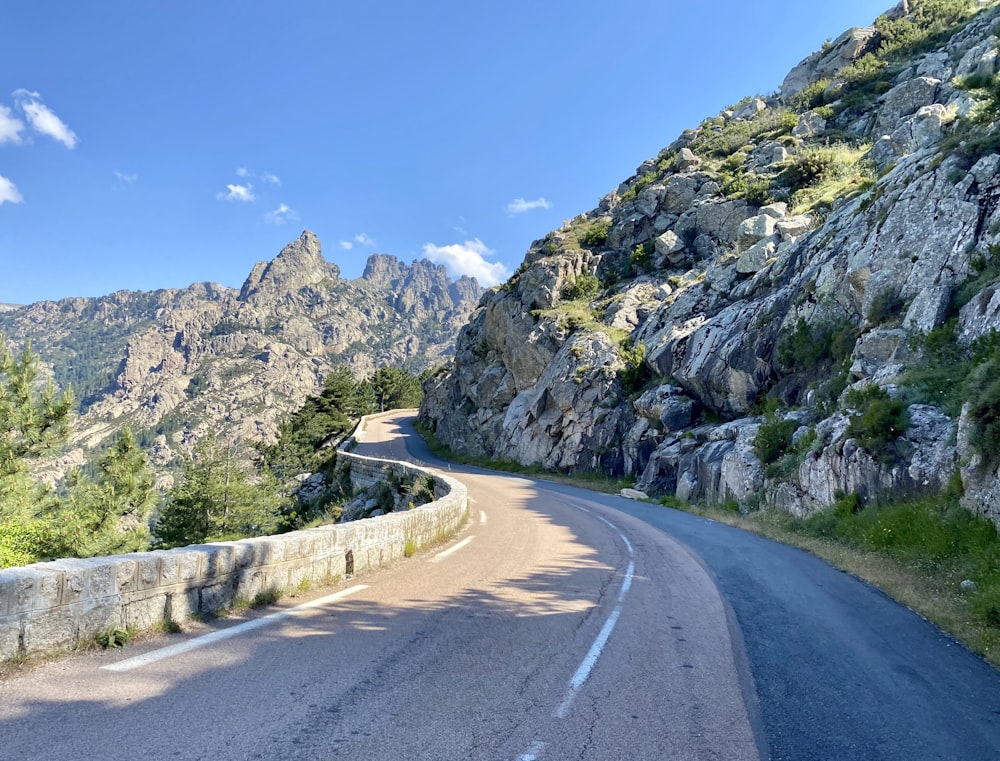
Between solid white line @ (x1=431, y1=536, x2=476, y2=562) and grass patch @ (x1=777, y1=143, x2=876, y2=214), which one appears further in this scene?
grass patch @ (x1=777, y1=143, x2=876, y2=214)

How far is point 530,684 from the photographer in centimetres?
455

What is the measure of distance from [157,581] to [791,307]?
2429cm

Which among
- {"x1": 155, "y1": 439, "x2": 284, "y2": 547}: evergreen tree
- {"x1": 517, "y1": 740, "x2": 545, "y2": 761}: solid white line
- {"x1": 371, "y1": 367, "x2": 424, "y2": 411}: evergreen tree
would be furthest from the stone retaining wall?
{"x1": 371, "y1": 367, "x2": 424, "y2": 411}: evergreen tree

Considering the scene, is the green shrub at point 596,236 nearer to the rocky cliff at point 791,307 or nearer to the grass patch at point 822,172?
the rocky cliff at point 791,307

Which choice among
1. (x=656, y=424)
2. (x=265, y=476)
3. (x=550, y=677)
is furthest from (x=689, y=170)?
(x=550, y=677)

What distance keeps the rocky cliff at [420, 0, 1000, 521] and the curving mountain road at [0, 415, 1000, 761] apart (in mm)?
4967

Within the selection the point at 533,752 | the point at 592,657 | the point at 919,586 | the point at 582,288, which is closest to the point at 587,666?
the point at 592,657

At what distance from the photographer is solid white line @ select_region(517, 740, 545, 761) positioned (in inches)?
132

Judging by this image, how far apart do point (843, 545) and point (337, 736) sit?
1243 centimetres

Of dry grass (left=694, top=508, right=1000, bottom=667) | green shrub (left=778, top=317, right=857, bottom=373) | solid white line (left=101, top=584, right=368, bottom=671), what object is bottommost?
solid white line (left=101, top=584, right=368, bottom=671)

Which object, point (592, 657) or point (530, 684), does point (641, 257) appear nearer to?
point (592, 657)

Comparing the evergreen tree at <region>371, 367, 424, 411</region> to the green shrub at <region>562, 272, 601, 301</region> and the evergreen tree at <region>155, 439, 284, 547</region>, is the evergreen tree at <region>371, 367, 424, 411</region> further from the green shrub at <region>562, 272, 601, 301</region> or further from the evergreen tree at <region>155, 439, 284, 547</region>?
the evergreen tree at <region>155, 439, 284, 547</region>

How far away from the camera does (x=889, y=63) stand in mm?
51031

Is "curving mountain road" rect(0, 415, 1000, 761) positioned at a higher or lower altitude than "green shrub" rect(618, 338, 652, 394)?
lower
